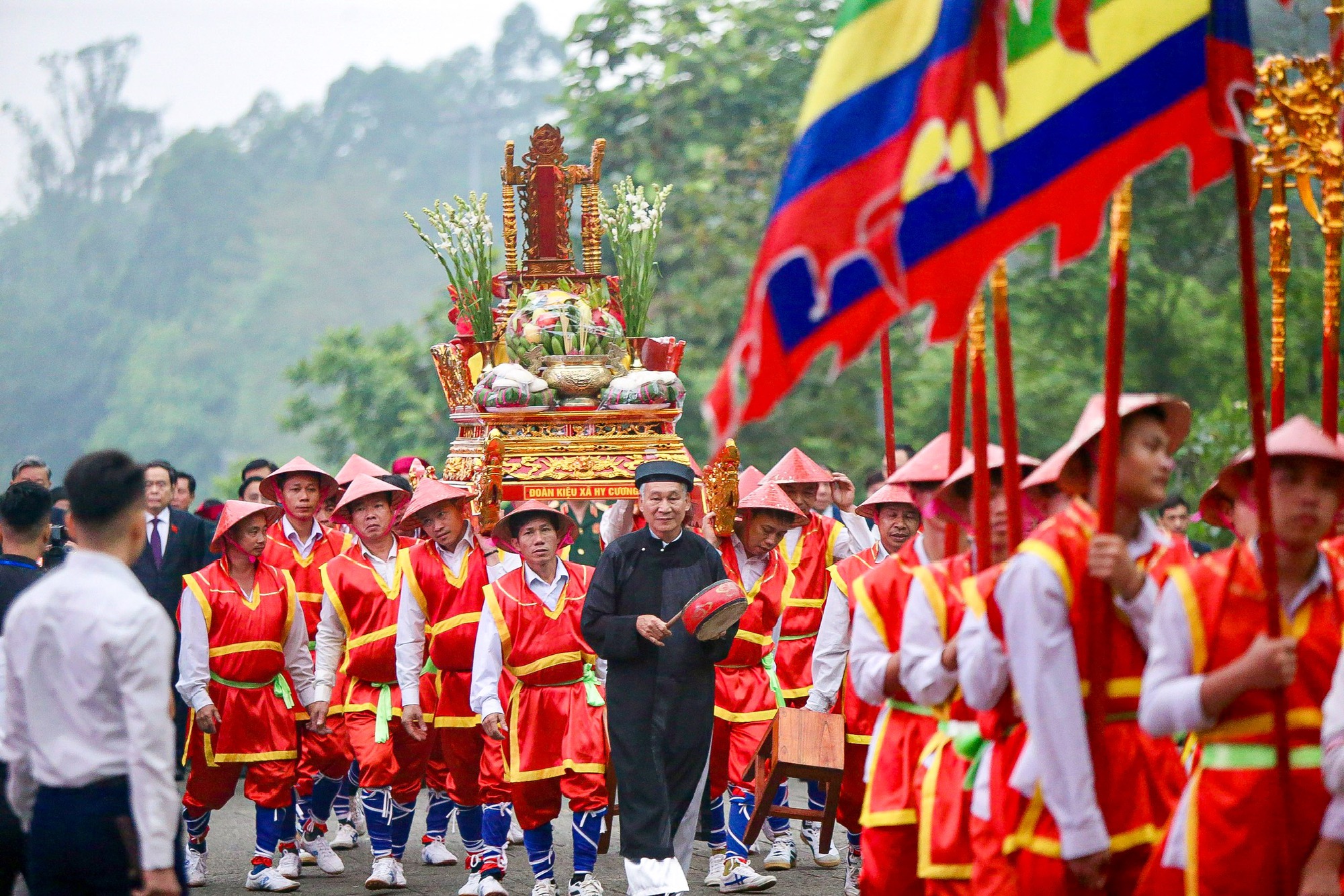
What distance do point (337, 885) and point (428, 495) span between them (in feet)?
6.82

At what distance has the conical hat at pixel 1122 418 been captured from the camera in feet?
15.4

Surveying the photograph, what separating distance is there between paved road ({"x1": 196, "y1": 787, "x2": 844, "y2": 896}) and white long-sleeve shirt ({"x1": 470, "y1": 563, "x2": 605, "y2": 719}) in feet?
3.67

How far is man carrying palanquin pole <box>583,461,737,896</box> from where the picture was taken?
7758mm

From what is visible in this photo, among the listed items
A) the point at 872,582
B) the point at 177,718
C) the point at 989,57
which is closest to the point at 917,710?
the point at 872,582

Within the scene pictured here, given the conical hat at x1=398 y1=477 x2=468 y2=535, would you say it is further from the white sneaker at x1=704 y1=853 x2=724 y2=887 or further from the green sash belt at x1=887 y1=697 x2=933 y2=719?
the green sash belt at x1=887 y1=697 x2=933 y2=719

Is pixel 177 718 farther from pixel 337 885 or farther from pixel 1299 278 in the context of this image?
pixel 1299 278

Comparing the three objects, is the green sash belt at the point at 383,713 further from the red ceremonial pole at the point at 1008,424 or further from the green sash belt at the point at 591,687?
the red ceremonial pole at the point at 1008,424

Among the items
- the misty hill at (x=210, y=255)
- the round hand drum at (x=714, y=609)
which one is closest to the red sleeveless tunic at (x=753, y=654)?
the round hand drum at (x=714, y=609)

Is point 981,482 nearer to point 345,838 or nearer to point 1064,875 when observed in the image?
point 1064,875

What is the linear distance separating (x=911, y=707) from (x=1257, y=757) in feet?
5.33

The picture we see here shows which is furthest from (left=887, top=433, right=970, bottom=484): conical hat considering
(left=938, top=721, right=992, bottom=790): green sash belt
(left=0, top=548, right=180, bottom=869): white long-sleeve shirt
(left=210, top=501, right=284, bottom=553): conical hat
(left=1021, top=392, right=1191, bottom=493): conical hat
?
(left=210, top=501, right=284, bottom=553): conical hat

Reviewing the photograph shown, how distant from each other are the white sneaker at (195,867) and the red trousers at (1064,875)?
18.7 ft

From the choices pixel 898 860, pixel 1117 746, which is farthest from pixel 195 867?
pixel 1117 746

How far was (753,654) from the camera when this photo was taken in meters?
9.41
